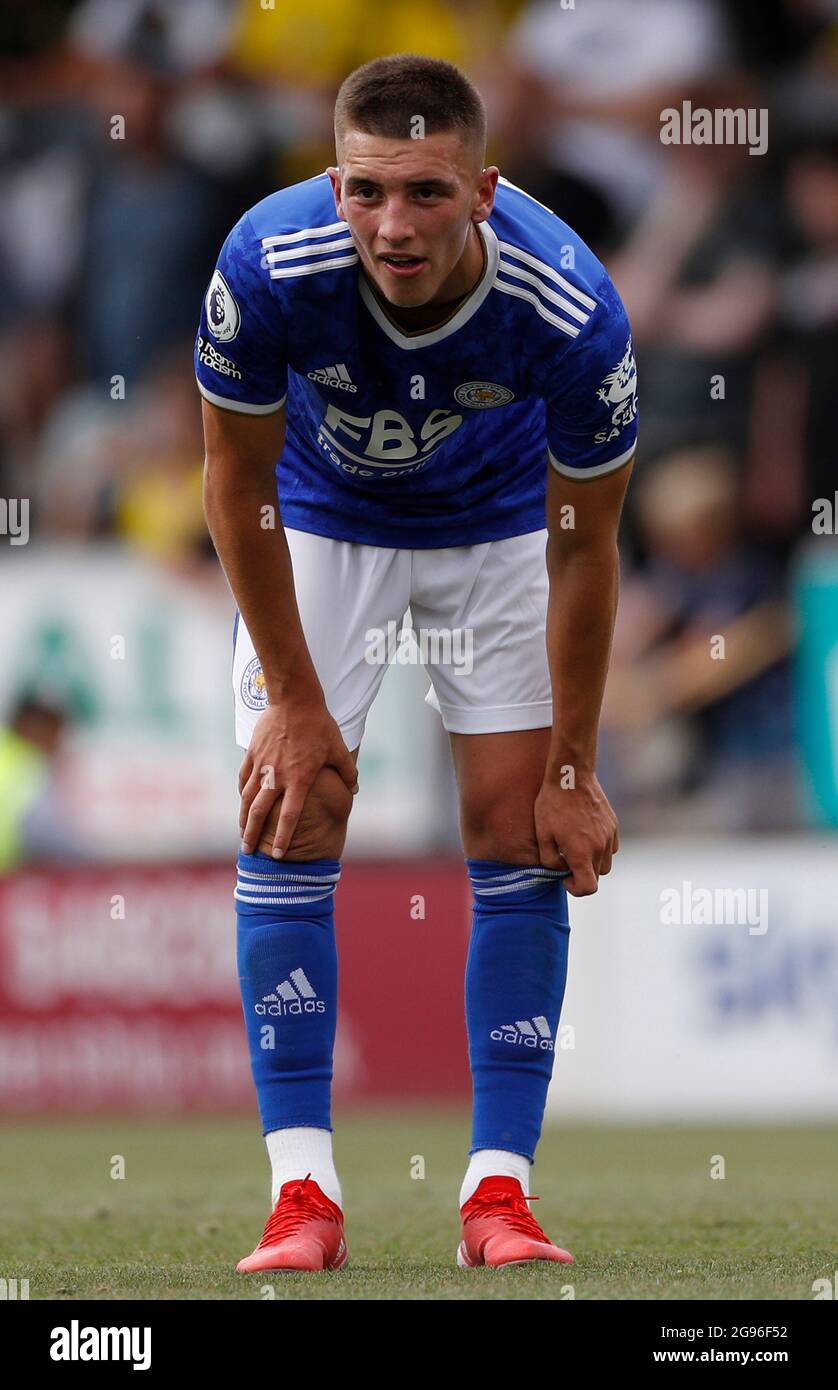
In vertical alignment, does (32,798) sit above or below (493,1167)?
above

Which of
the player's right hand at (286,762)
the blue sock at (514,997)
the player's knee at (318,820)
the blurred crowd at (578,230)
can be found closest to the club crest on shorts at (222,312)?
the player's right hand at (286,762)

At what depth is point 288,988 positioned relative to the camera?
354cm

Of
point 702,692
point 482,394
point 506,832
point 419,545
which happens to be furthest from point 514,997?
point 702,692

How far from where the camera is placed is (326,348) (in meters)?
3.37

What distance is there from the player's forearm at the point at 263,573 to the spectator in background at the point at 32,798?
6.05m

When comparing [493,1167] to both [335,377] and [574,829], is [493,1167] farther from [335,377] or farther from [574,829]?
[335,377]

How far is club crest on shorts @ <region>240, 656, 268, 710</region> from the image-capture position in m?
3.63

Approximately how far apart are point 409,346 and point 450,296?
110 millimetres

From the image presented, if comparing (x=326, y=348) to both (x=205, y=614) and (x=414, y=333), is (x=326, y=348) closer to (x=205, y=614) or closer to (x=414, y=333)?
(x=414, y=333)

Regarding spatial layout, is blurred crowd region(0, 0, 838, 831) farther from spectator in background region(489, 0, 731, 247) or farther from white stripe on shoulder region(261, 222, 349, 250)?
white stripe on shoulder region(261, 222, 349, 250)

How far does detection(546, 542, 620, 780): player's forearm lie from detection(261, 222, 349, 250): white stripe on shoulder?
2.28 feet

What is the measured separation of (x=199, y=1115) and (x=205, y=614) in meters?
3.09

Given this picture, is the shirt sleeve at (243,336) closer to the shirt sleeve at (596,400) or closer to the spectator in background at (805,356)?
the shirt sleeve at (596,400)
